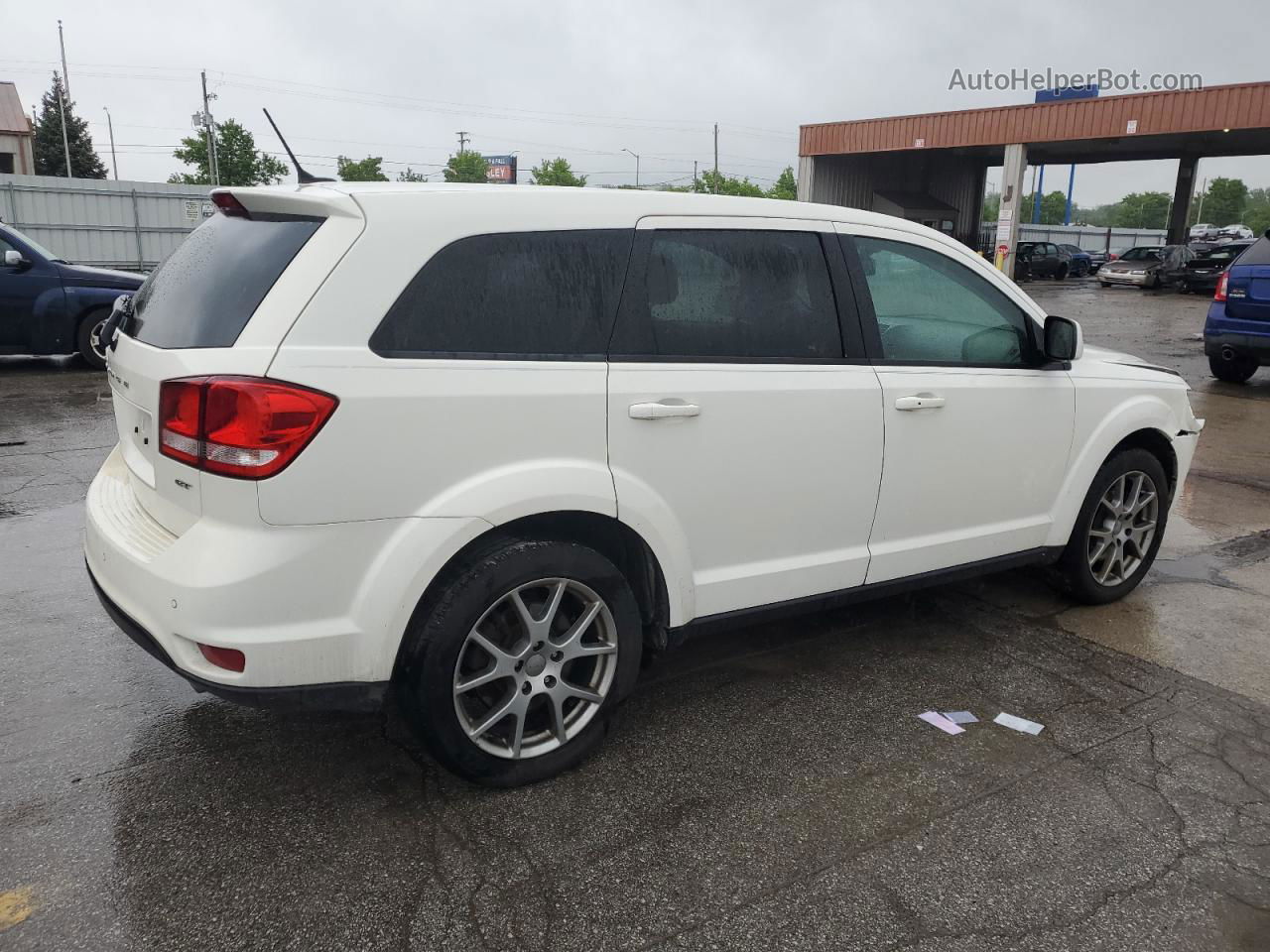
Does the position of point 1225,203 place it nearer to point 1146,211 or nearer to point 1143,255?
point 1146,211

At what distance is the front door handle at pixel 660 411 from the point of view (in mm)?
2980

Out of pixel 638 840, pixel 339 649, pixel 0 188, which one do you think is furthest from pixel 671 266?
pixel 0 188

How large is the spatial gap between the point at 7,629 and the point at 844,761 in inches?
132

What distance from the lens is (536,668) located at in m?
2.94

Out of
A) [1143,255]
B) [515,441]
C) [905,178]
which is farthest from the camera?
[905,178]

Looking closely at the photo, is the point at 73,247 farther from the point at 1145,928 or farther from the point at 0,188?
the point at 1145,928

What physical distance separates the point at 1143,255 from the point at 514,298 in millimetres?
38122

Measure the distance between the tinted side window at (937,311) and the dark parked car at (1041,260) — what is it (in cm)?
3914

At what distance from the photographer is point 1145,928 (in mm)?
2461

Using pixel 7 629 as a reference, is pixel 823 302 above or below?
above

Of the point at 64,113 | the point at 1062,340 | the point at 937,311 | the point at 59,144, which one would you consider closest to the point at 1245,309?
the point at 1062,340

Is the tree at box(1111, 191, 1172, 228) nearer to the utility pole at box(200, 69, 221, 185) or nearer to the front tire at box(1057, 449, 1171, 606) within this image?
the utility pole at box(200, 69, 221, 185)

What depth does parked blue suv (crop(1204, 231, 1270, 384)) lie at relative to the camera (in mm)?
10523

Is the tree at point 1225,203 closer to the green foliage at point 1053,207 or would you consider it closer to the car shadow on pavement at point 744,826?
the green foliage at point 1053,207
